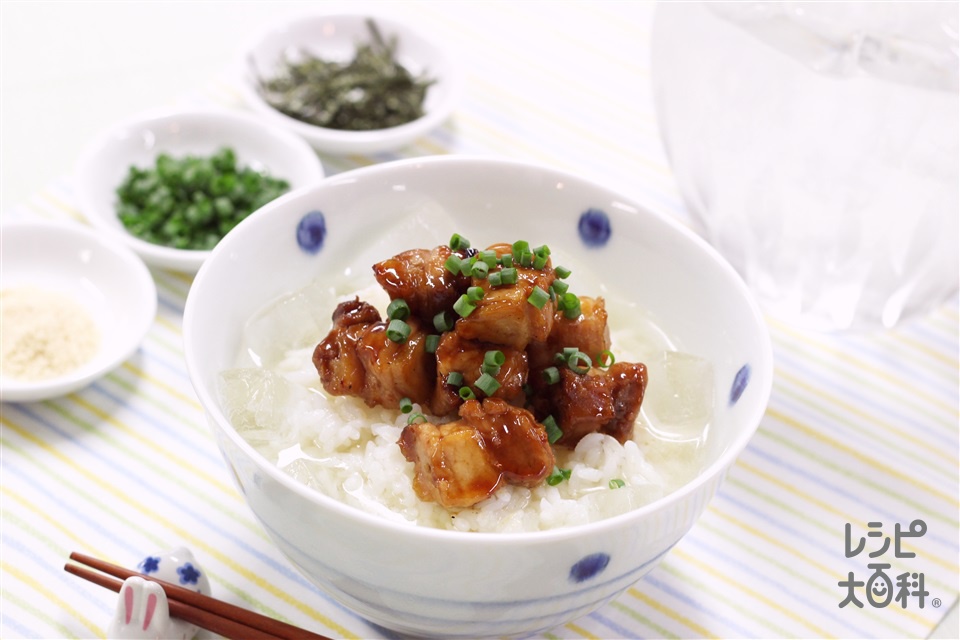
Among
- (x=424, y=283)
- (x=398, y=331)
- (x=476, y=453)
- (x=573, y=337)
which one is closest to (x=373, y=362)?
(x=398, y=331)

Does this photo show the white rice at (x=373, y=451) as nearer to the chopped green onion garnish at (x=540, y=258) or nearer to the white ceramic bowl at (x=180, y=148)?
the chopped green onion garnish at (x=540, y=258)

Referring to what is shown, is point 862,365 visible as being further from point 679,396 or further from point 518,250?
point 518,250

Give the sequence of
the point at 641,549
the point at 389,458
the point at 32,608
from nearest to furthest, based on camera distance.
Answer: the point at 641,549
the point at 389,458
the point at 32,608

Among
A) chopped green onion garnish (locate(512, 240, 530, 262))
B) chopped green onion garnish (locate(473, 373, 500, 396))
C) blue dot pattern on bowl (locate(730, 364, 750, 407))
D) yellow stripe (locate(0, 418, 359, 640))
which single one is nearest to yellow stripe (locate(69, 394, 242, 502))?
yellow stripe (locate(0, 418, 359, 640))

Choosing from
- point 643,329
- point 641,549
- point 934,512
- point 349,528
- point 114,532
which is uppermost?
point 349,528

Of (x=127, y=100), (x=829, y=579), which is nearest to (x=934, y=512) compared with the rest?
(x=829, y=579)

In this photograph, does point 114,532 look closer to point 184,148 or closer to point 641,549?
point 641,549
